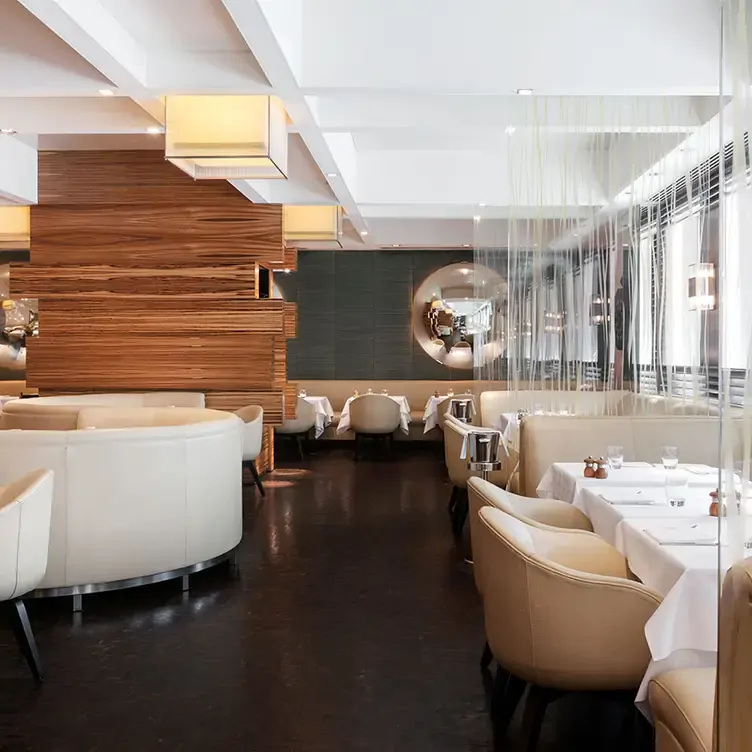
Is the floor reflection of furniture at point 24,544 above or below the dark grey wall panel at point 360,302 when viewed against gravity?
below

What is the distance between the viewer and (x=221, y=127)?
505 cm

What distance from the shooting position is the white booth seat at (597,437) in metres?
4.98

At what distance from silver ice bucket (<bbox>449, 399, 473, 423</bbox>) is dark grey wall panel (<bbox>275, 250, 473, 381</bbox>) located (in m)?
3.27

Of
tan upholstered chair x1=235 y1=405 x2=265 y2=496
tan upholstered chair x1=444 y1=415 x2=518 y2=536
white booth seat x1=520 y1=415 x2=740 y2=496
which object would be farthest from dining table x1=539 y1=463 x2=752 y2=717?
tan upholstered chair x1=235 y1=405 x2=265 y2=496

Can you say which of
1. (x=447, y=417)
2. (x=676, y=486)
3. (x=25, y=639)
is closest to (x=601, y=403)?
(x=447, y=417)

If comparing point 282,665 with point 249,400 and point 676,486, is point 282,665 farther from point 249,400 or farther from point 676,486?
point 249,400

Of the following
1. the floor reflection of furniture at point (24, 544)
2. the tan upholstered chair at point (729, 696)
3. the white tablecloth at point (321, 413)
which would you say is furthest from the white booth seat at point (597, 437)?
the white tablecloth at point (321, 413)

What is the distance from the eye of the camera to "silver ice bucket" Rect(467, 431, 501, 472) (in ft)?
16.6

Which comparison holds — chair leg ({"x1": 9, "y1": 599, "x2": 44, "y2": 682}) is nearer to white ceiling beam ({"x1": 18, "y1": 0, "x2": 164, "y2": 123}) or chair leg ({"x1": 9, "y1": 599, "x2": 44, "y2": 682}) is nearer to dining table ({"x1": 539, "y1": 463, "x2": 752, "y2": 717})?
dining table ({"x1": 539, "y1": 463, "x2": 752, "y2": 717})

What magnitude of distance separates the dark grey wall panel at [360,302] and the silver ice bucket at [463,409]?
3.27 metres

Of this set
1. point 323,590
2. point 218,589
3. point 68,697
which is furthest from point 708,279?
point 68,697

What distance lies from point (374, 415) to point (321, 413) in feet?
2.77

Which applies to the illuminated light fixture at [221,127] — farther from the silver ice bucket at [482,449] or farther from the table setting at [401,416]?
the table setting at [401,416]

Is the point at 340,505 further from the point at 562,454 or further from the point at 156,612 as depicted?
the point at 156,612
